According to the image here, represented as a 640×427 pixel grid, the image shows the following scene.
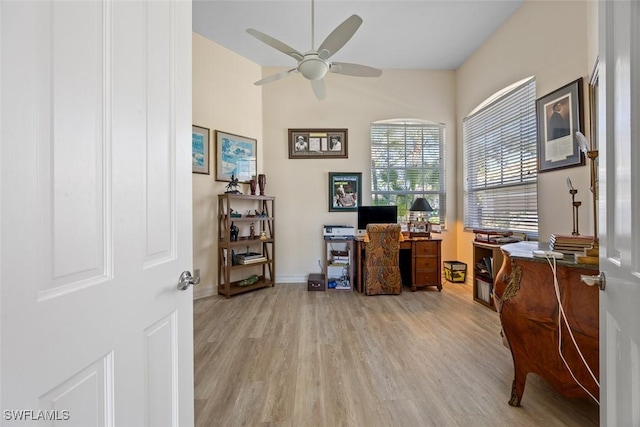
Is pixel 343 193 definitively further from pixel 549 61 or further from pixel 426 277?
pixel 549 61

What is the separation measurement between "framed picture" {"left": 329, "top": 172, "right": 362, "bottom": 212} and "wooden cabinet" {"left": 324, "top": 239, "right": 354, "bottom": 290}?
58 centimetres

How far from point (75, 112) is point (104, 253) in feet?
1.08

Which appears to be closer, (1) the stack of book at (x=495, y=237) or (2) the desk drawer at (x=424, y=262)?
(1) the stack of book at (x=495, y=237)

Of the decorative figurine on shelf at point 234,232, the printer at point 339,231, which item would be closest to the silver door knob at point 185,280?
the decorative figurine on shelf at point 234,232

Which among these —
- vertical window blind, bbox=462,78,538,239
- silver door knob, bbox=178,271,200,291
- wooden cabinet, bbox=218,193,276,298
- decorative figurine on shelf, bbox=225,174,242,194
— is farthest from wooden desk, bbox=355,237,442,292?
silver door knob, bbox=178,271,200,291

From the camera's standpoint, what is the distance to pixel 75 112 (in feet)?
1.89

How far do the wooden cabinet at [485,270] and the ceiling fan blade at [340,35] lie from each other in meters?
2.58

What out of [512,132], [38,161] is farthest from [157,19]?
[512,132]

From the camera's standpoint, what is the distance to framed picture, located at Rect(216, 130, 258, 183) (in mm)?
3572

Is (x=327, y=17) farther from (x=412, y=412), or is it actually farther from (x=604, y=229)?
(x=412, y=412)

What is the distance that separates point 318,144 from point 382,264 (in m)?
2.04

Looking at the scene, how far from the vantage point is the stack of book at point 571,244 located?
1383 mm

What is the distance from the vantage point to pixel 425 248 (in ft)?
11.9

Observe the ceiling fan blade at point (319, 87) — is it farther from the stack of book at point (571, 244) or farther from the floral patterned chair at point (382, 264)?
the stack of book at point (571, 244)
